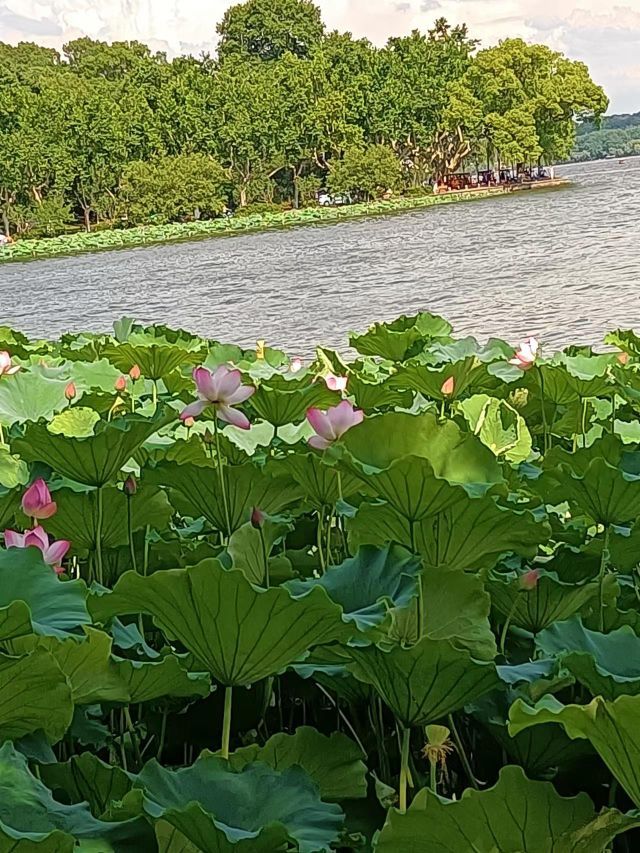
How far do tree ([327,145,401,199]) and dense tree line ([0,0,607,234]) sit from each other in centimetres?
4

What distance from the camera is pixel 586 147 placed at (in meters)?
90.2

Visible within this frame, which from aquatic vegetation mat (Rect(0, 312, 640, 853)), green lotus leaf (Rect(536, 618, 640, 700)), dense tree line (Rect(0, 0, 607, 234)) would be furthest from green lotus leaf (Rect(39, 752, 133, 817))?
dense tree line (Rect(0, 0, 607, 234))

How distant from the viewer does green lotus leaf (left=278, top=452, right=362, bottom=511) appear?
94 centimetres

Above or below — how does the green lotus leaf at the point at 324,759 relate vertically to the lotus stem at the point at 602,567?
below

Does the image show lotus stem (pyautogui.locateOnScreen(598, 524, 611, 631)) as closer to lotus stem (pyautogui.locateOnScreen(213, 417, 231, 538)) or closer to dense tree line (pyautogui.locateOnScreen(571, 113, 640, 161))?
lotus stem (pyautogui.locateOnScreen(213, 417, 231, 538))

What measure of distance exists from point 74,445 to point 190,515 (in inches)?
6.3

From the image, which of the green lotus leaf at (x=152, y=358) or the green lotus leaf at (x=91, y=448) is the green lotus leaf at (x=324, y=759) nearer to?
the green lotus leaf at (x=91, y=448)

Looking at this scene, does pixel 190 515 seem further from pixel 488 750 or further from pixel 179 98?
pixel 179 98

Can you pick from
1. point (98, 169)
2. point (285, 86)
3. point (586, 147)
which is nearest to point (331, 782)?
point (98, 169)

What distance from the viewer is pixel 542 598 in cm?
79

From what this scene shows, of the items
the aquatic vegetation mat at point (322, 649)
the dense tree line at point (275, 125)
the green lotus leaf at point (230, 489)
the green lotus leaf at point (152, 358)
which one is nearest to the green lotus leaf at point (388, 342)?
the green lotus leaf at point (152, 358)

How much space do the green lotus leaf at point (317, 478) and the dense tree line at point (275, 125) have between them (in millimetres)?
28412

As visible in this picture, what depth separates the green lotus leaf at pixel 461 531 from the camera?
0.75 metres

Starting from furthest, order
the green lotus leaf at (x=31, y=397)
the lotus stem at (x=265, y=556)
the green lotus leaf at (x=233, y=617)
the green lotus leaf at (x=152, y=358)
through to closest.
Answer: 1. the green lotus leaf at (x=152, y=358)
2. the green lotus leaf at (x=31, y=397)
3. the lotus stem at (x=265, y=556)
4. the green lotus leaf at (x=233, y=617)
